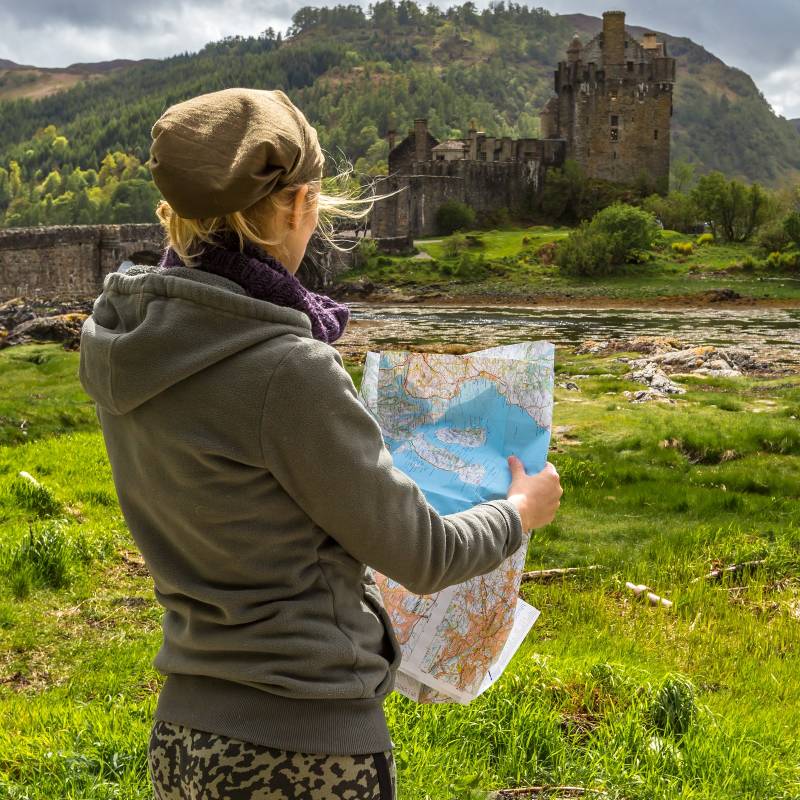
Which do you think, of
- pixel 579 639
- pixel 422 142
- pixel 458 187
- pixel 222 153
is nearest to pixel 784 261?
pixel 458 187

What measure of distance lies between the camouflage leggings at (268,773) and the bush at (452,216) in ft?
172

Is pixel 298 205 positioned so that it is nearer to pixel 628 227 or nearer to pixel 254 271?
pixel 254 271

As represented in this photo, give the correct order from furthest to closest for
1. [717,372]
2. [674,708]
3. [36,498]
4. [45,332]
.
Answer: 1. [45,332]
2. [717,372]
3. [36,498]
4. [674,708]

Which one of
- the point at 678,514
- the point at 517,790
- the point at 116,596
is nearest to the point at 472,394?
the point at 517,790

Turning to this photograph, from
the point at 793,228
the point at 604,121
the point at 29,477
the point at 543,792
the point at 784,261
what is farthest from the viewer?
the point at 604,121

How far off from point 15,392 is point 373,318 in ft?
59.7

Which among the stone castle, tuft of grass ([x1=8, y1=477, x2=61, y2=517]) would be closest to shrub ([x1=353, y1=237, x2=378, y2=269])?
the stone castle

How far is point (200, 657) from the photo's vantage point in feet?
5.15

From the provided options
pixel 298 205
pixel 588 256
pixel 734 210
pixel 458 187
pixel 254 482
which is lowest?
pixel 588 256

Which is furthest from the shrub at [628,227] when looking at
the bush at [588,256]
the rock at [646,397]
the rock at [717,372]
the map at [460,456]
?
the map at [460,456]

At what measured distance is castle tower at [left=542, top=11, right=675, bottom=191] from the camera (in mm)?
58562

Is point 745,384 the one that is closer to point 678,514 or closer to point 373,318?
point 678,514

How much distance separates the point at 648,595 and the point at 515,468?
380 cm

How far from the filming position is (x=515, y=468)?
73.8 inches
